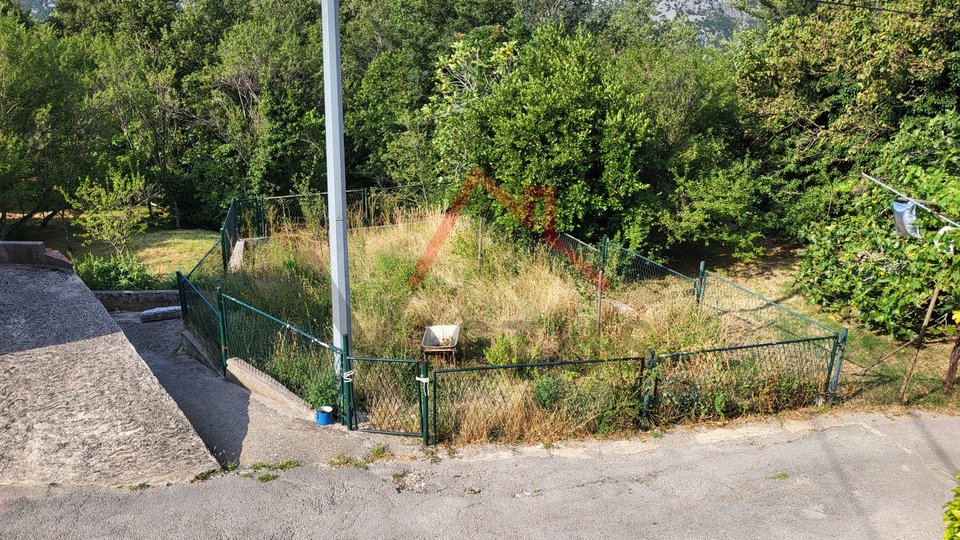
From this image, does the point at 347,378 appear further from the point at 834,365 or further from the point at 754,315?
the point at 754,315

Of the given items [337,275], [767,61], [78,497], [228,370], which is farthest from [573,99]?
[78,497]

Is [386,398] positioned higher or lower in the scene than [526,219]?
lower

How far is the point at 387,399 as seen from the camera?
775cm

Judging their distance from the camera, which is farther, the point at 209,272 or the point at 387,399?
the point at 209,272

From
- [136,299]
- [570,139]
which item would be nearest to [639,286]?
[570,139]

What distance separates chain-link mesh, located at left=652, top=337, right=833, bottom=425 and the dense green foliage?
1.99 metres

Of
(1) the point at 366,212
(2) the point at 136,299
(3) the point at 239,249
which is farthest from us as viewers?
(1) the point at 366,212

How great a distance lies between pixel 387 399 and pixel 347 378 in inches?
25.2

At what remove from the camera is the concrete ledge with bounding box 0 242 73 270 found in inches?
434

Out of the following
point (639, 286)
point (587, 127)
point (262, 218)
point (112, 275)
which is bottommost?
point (112, 275)

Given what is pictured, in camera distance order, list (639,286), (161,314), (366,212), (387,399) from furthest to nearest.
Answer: (366,212), (639,286), (161,314), (387,399)

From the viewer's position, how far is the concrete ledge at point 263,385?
7761 mm

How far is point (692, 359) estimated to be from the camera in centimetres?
815

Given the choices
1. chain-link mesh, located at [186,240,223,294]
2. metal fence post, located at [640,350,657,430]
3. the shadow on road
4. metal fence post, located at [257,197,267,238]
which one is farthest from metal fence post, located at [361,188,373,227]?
metal fence post, located at [640,350,657,430]
